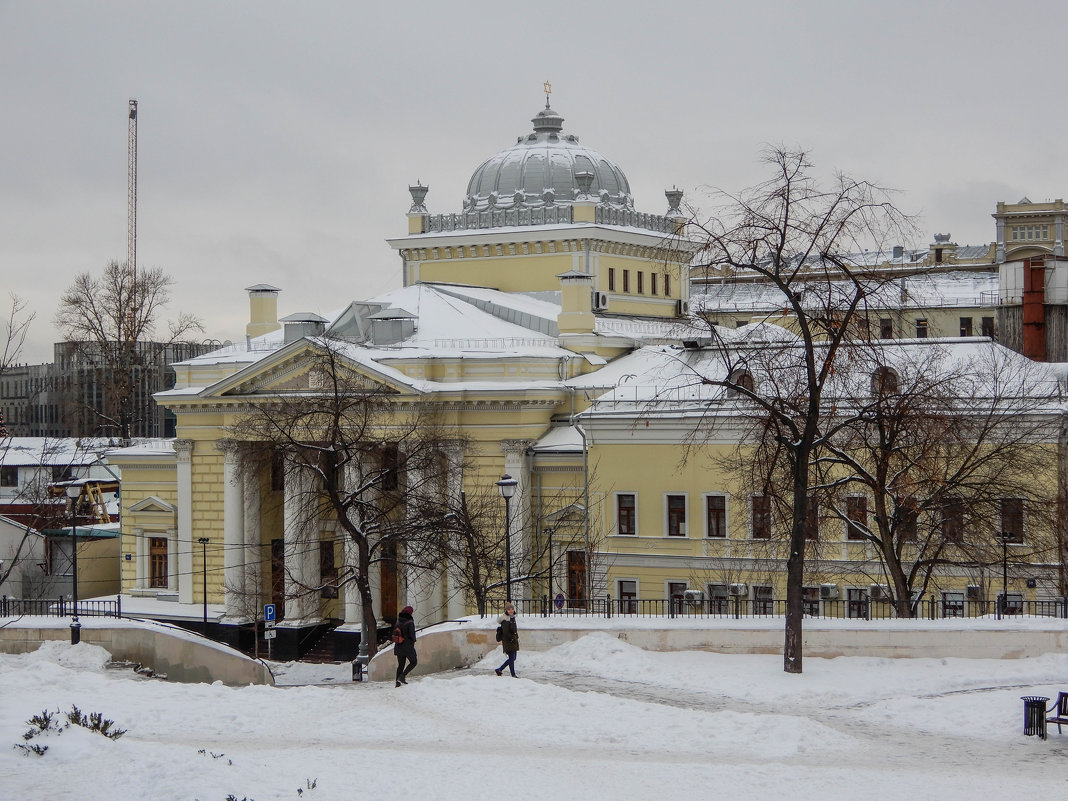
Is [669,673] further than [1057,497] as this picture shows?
No

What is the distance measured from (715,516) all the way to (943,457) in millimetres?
9847

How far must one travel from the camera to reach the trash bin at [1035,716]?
18.2 meters

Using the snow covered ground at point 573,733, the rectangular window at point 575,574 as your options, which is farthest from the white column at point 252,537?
the snow covered ground at point 573,733

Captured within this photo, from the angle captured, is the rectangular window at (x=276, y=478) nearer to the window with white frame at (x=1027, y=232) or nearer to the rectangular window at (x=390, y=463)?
the rectangular window at (x=390, y=463)

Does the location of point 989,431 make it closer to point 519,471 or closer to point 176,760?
point 519,471

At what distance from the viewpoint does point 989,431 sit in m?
33.0

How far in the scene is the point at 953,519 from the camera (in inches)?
1175

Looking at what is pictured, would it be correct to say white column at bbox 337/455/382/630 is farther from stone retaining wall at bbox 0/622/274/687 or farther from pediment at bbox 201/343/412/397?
stone retaining wall at bbox 0/622/274/687

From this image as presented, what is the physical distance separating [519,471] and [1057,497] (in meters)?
16.4

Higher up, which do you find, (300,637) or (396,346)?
(396,346)

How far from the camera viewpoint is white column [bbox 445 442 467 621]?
144ft

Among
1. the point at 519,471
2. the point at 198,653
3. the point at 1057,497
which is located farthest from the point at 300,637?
the point at 1057,497

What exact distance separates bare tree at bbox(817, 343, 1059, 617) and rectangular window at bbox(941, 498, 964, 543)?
0.02 m

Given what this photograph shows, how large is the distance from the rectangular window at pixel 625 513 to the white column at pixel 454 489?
4.68 m
